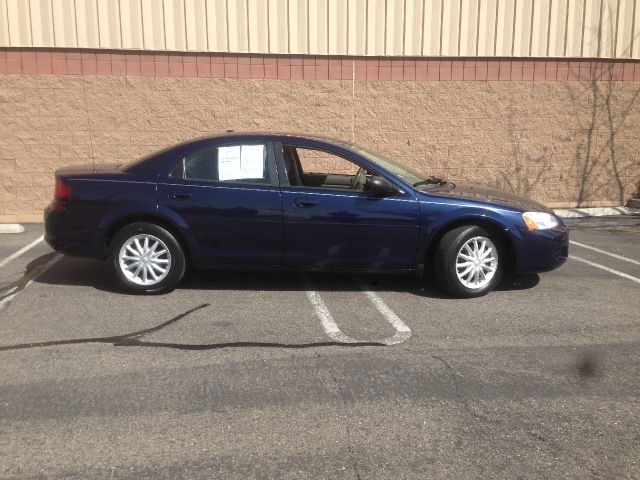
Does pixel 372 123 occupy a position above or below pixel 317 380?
above

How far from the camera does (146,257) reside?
20.2ft

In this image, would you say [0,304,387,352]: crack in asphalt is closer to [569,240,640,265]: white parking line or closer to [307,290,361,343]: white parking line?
[307,290,361,343]: white parking line

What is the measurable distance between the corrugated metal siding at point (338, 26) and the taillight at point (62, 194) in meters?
4.65

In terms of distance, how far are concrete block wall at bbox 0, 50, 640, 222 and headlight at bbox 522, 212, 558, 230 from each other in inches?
192

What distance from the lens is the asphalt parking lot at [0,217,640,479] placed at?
3.38 meters

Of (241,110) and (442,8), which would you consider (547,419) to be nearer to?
(241,110)

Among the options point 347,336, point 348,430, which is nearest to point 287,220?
point 347,336

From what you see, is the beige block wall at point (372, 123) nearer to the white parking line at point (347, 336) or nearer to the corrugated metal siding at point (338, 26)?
the corrugated metal siding at point (338, 26)

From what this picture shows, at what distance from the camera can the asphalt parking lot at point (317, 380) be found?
3.38 m

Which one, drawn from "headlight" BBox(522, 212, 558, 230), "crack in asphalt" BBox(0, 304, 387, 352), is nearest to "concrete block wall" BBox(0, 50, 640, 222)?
"headlight" BBox(522, 212, 558, 230)

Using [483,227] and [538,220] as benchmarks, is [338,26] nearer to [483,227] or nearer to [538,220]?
[483,227]

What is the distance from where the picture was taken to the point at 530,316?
5734 mm

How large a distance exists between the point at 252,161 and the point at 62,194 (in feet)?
6.00

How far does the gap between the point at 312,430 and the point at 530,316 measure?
9.28 feet
